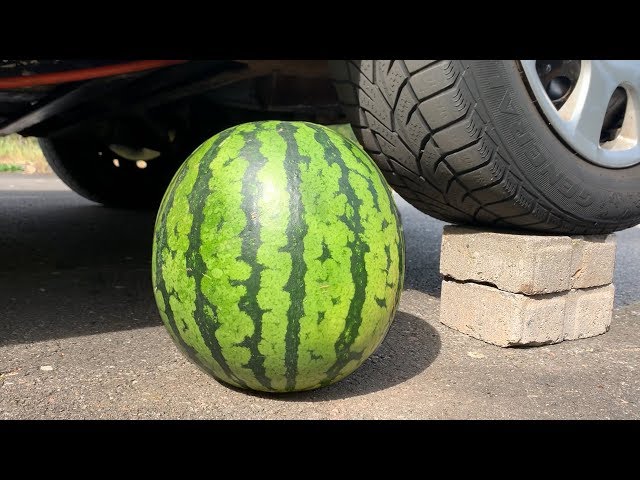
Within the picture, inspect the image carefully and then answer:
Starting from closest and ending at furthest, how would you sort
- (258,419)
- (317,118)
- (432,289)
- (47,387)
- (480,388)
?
(258,419) < (47,387) < (480,388) < (432,289) < (317,118)

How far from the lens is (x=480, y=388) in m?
2.07

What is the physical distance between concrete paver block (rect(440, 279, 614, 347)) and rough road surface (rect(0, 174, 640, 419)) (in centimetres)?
5

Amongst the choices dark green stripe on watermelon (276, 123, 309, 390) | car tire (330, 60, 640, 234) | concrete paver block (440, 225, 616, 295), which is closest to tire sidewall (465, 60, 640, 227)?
car tire (330, 60, 640, 234)

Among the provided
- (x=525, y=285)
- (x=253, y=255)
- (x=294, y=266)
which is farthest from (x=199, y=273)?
(x=525, y=285)

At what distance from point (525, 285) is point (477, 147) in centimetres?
60

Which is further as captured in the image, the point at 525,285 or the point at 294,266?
the point at 525,285

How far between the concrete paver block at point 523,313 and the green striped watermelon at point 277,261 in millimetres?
754

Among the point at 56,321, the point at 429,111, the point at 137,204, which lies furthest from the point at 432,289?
the point at 137,204

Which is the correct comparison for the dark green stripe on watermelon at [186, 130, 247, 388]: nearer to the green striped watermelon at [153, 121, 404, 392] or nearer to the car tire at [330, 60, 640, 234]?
the green striped watermelon at [153, 121, 404, 392]

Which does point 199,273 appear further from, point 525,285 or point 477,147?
point 525,285

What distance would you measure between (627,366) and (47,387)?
81.2 inches

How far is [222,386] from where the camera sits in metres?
2.00
